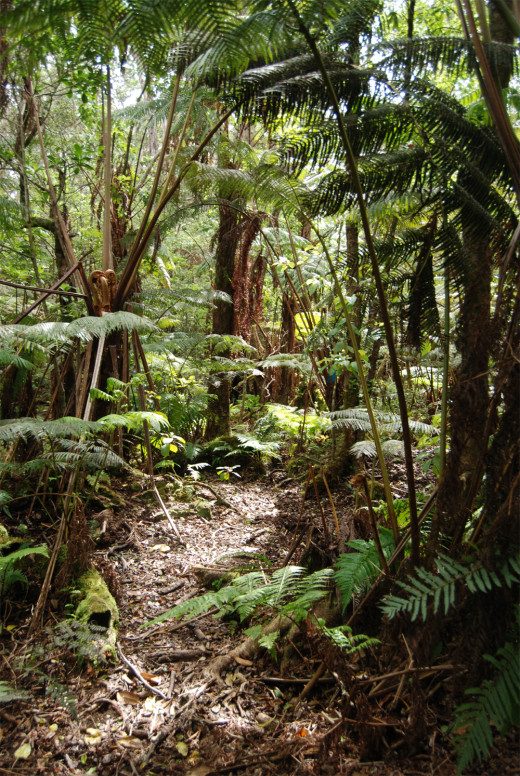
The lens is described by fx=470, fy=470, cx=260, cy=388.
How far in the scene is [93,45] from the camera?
178cm

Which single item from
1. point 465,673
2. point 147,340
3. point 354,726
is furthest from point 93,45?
point 147,340

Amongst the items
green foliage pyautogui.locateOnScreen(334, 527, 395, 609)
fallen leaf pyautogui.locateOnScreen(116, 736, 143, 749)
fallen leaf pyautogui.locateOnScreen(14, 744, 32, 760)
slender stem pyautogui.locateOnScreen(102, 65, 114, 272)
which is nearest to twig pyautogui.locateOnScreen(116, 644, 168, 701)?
fallen leaf pyautogui.locateOnScreen(116, 736, 143, 749)

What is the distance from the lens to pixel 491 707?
1.17 meters

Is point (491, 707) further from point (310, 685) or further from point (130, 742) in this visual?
point (130, 742)

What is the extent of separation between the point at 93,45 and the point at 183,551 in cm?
275

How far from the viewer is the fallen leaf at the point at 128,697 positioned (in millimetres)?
1827

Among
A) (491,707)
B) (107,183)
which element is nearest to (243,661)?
(491,707)

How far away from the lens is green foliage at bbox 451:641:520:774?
1.13 m

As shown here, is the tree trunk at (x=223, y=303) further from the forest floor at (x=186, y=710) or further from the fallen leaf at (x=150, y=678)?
the fallen leaf at (x=150, y=678)

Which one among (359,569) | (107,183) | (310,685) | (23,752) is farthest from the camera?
(107,183)

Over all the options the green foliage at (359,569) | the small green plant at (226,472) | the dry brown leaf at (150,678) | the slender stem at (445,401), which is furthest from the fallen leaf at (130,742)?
the small green plant at (226,472)

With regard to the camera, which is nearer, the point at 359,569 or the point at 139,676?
the point at 359,569

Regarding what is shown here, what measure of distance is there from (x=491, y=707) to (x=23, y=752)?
149cm

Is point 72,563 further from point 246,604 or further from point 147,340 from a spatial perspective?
point 147,340
